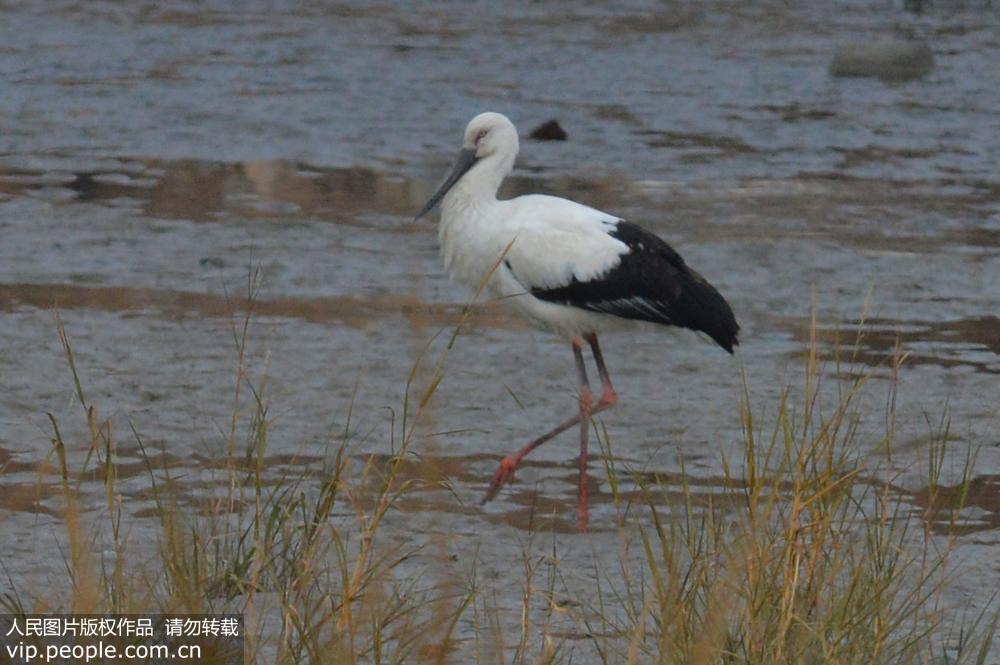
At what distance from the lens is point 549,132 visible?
12.7 m

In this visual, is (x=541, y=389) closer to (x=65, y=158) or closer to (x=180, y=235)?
(x=180, y=235)

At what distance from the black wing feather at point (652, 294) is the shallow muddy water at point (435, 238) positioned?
409 mm

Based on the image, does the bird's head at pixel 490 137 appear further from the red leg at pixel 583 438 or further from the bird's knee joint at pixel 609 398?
the bird's knee joint at pixel 609 398

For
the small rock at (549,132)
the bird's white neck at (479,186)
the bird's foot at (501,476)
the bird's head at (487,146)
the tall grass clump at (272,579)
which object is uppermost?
the bird's head at (487,146)

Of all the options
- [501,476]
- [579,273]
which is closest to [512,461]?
[501,476]

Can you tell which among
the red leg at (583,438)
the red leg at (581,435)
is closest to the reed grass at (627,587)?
the red leg at (583,438)

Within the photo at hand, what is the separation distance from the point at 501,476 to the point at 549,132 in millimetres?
6868

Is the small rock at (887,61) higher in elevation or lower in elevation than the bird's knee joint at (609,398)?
higher

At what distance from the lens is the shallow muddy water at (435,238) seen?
6.34 m

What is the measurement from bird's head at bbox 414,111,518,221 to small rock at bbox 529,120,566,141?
5.68 meters

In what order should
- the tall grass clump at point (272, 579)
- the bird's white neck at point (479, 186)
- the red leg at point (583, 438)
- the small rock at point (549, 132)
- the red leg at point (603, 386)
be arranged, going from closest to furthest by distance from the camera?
the tall grass clump at point (272, 579)
the red leg at point (583, 438)
the red leg at point (603, 386)
the bird's white neck at point (479, 186)
the small rock at point (549, 132)

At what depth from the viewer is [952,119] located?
45.4ft

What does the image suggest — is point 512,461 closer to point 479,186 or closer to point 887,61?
point 479,186

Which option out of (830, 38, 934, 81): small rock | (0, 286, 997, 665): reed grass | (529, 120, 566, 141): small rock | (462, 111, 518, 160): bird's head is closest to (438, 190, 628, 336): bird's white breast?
(462, 111, 518, 160): bird's head
